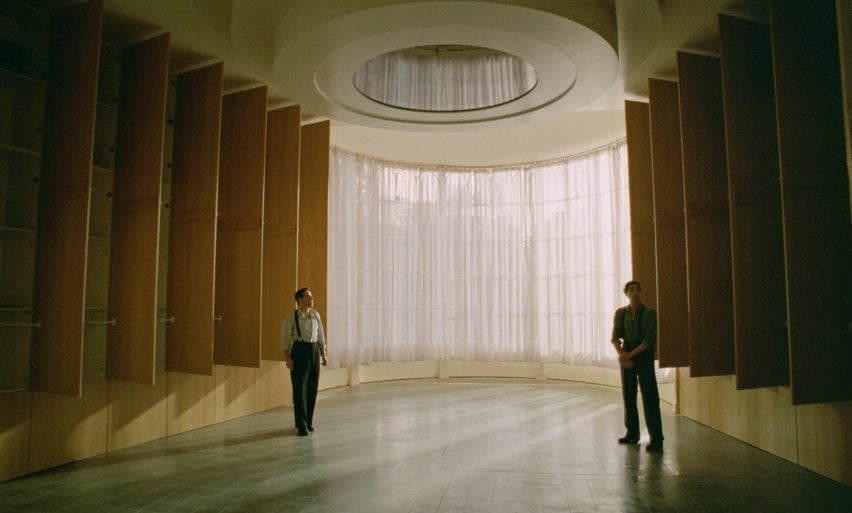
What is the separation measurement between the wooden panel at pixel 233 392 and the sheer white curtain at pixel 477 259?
153 centimetres

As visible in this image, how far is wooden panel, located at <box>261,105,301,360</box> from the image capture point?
19.1ft

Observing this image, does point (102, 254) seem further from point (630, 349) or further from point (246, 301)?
point (630, 349)

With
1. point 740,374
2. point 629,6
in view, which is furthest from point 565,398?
point 629,6

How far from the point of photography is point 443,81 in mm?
5641

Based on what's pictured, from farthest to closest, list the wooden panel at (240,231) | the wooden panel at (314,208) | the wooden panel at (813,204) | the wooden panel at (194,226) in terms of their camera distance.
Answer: the wooden panel at (314,208), the wooden panel at (240,231), the wooden panel at (194,226), the wooden panel at (813,204)

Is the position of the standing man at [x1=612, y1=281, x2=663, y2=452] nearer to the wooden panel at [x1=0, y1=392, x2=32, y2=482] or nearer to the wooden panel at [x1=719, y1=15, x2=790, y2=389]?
the wooden panel at [x1=719, y1=15, x2=790, y2=389]

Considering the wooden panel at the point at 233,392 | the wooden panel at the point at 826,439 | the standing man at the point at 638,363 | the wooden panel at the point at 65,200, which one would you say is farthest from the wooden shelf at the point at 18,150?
the wooden panel at the point at 826,439

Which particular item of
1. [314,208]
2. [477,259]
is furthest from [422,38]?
[477,259]

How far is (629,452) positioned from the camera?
179 inches

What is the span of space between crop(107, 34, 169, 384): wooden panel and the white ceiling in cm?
48

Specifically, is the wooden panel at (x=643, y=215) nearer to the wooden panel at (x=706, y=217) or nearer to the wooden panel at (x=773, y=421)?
the wooden panel at (x=706, y=217)

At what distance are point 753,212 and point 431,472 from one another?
3.04m

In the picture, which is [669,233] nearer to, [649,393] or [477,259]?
[649,393]

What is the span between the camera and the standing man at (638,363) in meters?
4.64
